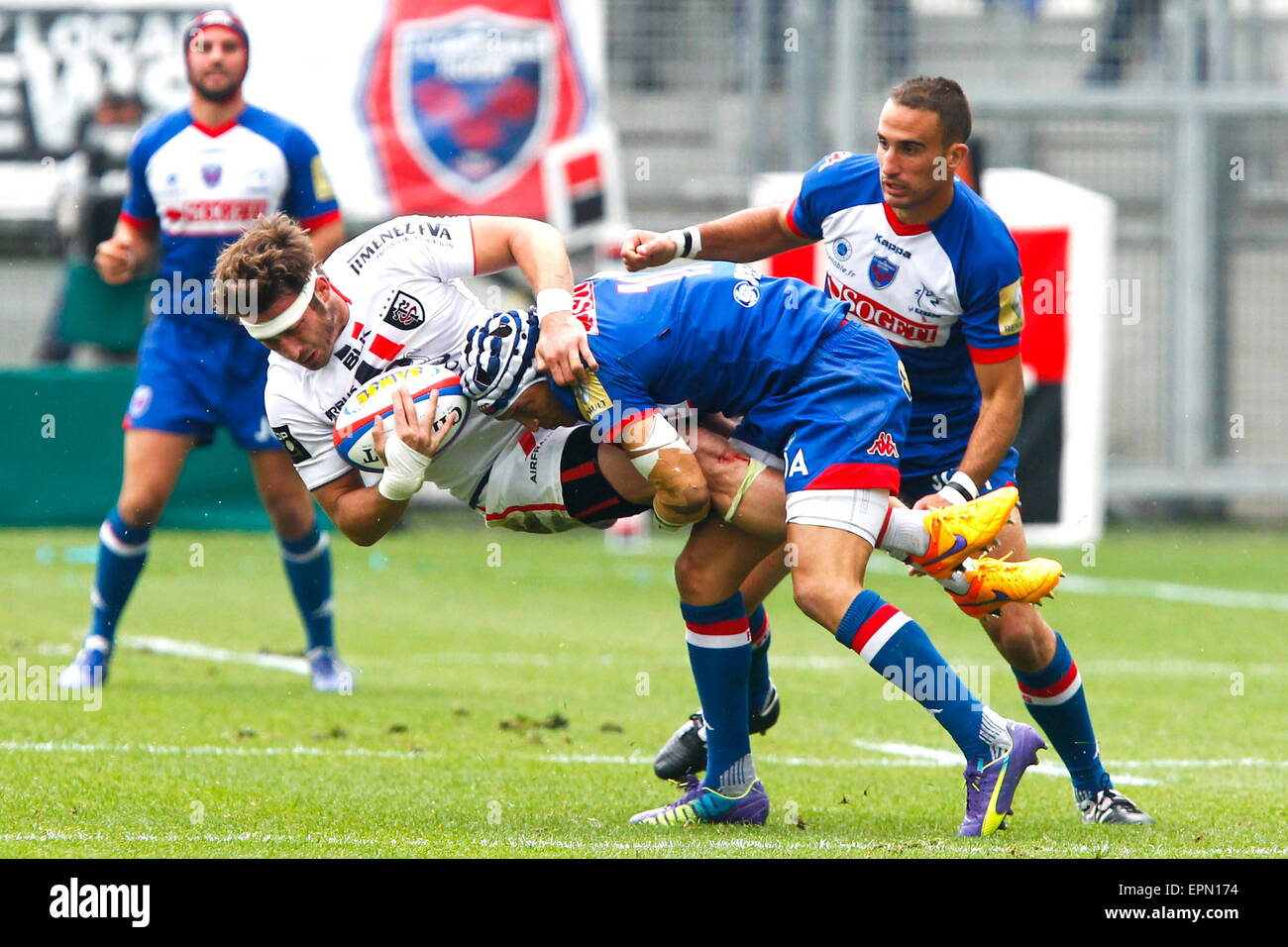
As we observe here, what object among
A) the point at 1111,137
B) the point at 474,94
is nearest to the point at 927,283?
the point at 474,94

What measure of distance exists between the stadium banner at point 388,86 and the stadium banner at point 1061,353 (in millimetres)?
2364

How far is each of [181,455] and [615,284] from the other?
10.3 feet

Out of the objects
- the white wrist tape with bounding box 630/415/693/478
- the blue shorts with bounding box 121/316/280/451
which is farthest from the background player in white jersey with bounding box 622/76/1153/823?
the blue shorts with bounding box 121/316/280/451

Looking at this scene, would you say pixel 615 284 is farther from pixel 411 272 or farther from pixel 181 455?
pixel 181 455

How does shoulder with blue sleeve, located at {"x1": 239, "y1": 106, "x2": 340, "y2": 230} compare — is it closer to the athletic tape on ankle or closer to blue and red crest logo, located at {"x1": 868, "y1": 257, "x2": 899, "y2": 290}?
blue and red crest logo, located at {"x1": 868, "y1": 257, "x2": 899, "y2": 290}

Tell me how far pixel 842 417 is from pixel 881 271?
30.0 inches

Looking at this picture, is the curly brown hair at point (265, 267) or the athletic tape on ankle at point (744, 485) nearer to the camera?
the curly brown hair at point (265, 267)

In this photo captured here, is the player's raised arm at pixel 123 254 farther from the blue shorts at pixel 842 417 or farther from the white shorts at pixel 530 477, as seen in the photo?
the blue shorts at pixel 842 417

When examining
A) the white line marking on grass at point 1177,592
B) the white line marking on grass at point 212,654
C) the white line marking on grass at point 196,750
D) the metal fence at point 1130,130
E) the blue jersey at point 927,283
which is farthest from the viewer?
the metal fence at point 1130,130

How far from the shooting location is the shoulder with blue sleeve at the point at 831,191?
566 centimetres

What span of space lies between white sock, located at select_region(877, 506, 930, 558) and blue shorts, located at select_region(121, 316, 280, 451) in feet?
11.0

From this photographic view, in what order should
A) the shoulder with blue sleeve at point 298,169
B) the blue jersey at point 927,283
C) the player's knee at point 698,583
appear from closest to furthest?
the player's knee at point 698,583 < the blue jersey at point 927,283 < the shoulder with blue sleeve at point 298,169

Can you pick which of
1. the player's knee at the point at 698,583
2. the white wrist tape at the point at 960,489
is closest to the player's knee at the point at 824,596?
the player's knee at the point at 698,583
